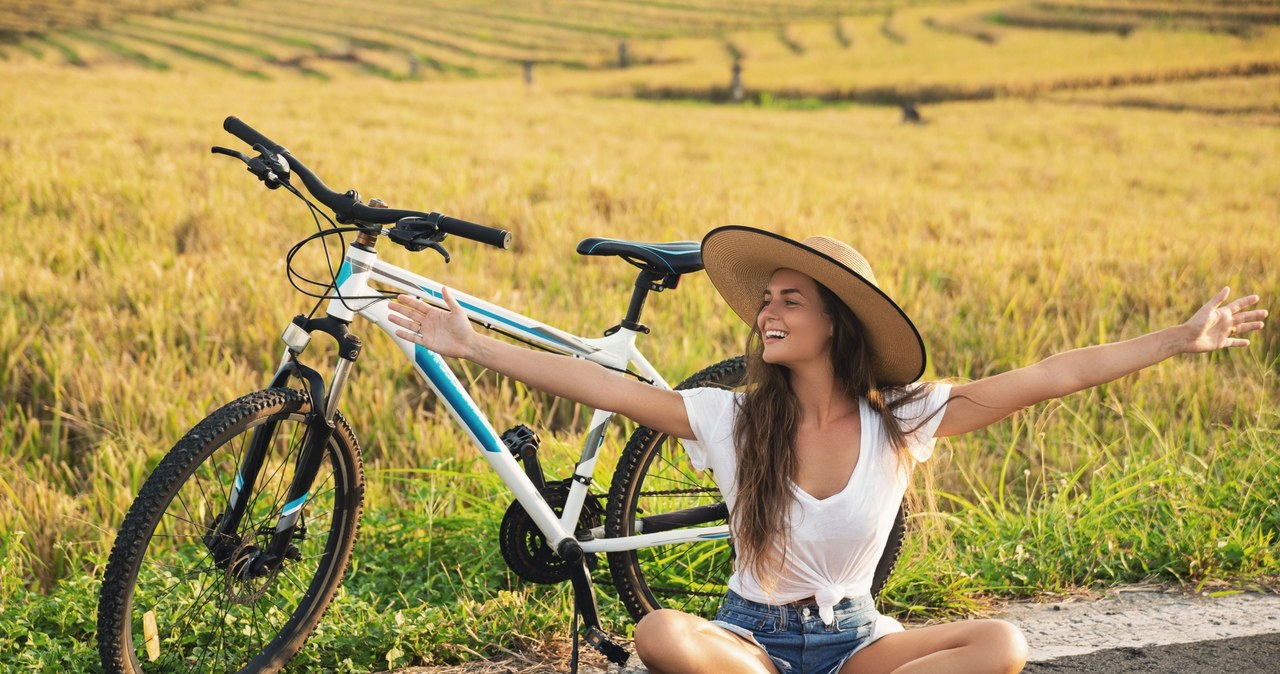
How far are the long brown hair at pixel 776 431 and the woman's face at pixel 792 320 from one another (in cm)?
3

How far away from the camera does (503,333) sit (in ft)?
10.2

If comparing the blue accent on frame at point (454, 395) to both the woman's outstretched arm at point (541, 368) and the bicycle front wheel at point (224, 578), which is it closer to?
the woman's outstretched arm at point (541, 368)

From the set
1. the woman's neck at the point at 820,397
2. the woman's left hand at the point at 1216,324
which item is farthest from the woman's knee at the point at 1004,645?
the woman's left hand at the point at 1216,324

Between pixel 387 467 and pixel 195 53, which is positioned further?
pixel 195 53

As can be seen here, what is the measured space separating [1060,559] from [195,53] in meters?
52.7

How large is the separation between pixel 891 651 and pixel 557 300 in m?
3.88

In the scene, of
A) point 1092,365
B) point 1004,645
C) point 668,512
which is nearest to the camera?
point 1004,645

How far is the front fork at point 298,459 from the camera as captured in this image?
293 centimetres

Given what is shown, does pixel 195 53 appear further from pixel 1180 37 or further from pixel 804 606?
pixel 804 606

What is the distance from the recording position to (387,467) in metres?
4.48

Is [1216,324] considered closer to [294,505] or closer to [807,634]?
[807,634]

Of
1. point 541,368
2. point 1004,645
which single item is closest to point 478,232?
point 541,368

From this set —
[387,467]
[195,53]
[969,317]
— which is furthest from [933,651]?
[195,53]

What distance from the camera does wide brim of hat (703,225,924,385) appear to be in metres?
2.62
